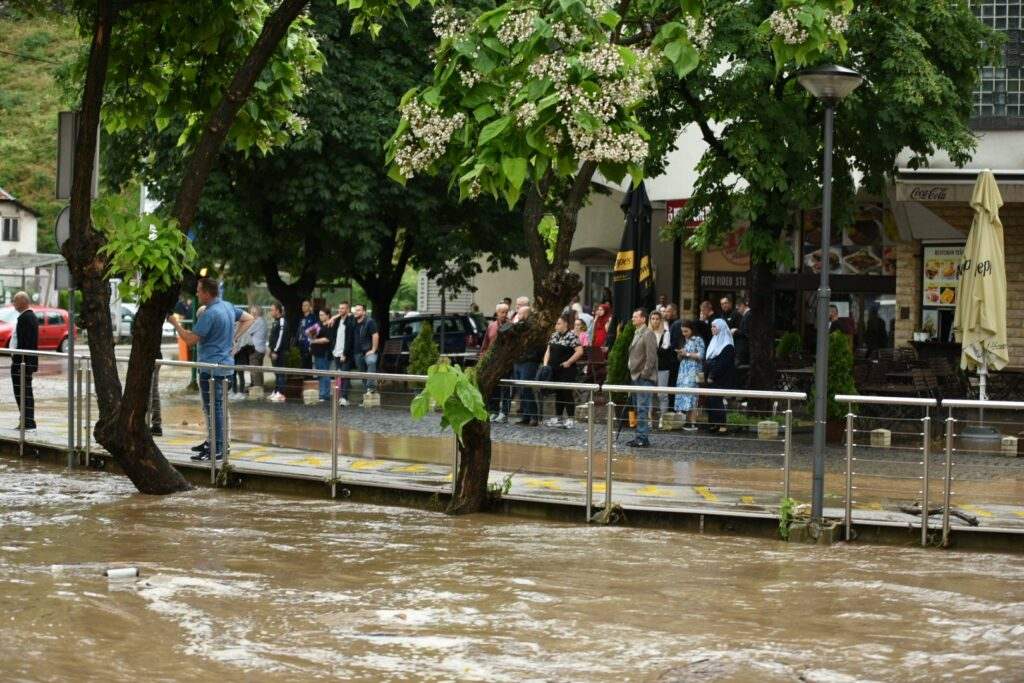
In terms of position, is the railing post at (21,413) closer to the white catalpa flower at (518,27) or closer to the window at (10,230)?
the white catalpa flower at (518,27)

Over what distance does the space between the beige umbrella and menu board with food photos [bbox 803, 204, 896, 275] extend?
8475 millimetres

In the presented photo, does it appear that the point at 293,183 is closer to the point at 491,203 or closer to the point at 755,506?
the point at 491,203

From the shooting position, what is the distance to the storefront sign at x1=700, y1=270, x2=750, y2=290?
32.1 m

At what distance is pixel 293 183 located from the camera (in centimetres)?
2862

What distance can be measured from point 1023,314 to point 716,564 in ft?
48.8

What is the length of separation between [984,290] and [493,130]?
1046 cm

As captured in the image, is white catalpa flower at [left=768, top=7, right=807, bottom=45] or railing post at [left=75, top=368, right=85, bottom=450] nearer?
white catalpa flower at [left=768, top=7, right=807, bottom=45]

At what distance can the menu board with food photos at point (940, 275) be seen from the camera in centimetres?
2628

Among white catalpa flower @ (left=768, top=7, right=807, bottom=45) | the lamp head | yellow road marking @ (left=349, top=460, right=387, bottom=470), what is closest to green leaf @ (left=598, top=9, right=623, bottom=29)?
white catalpa flower @ (left=768, top=7, right=807, bottom=45)

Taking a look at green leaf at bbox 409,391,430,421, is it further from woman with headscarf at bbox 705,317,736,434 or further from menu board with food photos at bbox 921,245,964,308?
menu board with food photos at bbox 921,245,964,308

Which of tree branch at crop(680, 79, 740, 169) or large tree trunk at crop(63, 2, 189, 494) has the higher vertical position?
tree branch at crop(680, 79, 740, 169)

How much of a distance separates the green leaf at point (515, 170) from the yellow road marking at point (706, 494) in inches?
142

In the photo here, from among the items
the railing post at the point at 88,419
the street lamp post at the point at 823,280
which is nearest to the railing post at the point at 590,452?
the street lamp post at the point at 823,280

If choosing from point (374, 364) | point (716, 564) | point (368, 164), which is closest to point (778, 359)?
point (374, 364)
